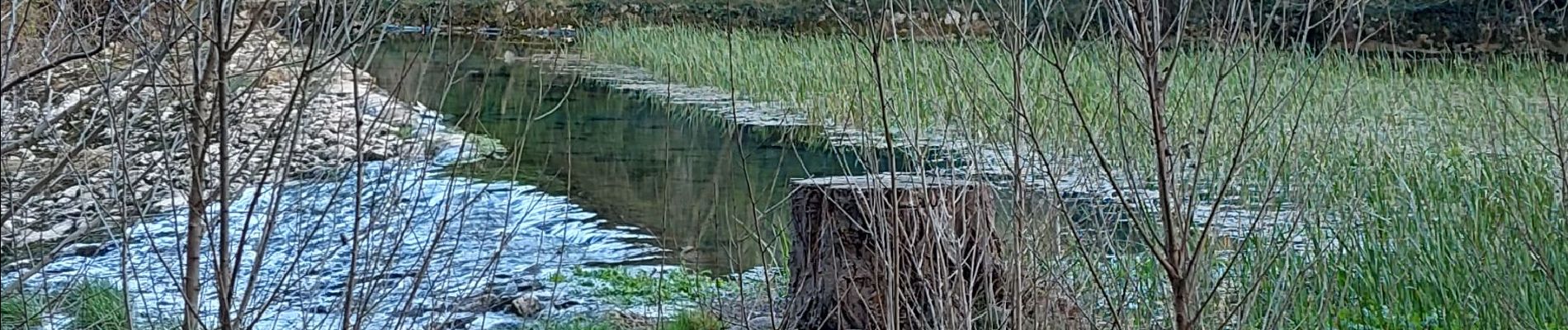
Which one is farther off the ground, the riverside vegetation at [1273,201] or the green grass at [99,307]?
the riverside vegetation at [1273,201]

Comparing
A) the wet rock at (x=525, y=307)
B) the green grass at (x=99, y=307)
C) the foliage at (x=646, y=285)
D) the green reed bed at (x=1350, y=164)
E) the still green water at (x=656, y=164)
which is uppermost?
the green reed bed at (x=1350, y=164)

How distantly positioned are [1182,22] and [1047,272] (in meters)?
1.07

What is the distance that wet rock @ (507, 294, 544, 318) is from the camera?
396cm

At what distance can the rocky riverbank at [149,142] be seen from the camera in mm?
2115

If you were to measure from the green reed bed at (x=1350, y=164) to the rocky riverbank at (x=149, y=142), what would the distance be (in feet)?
2.16

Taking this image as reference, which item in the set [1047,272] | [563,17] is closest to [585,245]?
[1047,272]

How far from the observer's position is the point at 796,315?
11.1 ft

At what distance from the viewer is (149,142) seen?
7.56m

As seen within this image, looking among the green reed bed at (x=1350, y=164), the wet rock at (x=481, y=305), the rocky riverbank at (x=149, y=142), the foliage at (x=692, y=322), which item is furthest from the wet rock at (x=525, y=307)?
the green reed bed at (x=1350, y=164)

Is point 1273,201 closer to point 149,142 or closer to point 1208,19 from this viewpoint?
point 1208,19

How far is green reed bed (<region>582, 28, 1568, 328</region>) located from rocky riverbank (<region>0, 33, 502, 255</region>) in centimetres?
Result: 66

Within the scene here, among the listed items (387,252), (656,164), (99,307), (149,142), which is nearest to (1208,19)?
(99,307)

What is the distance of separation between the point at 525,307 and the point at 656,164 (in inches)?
133

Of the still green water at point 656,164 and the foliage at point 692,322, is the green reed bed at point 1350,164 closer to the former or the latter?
the still green water at point 656,164
